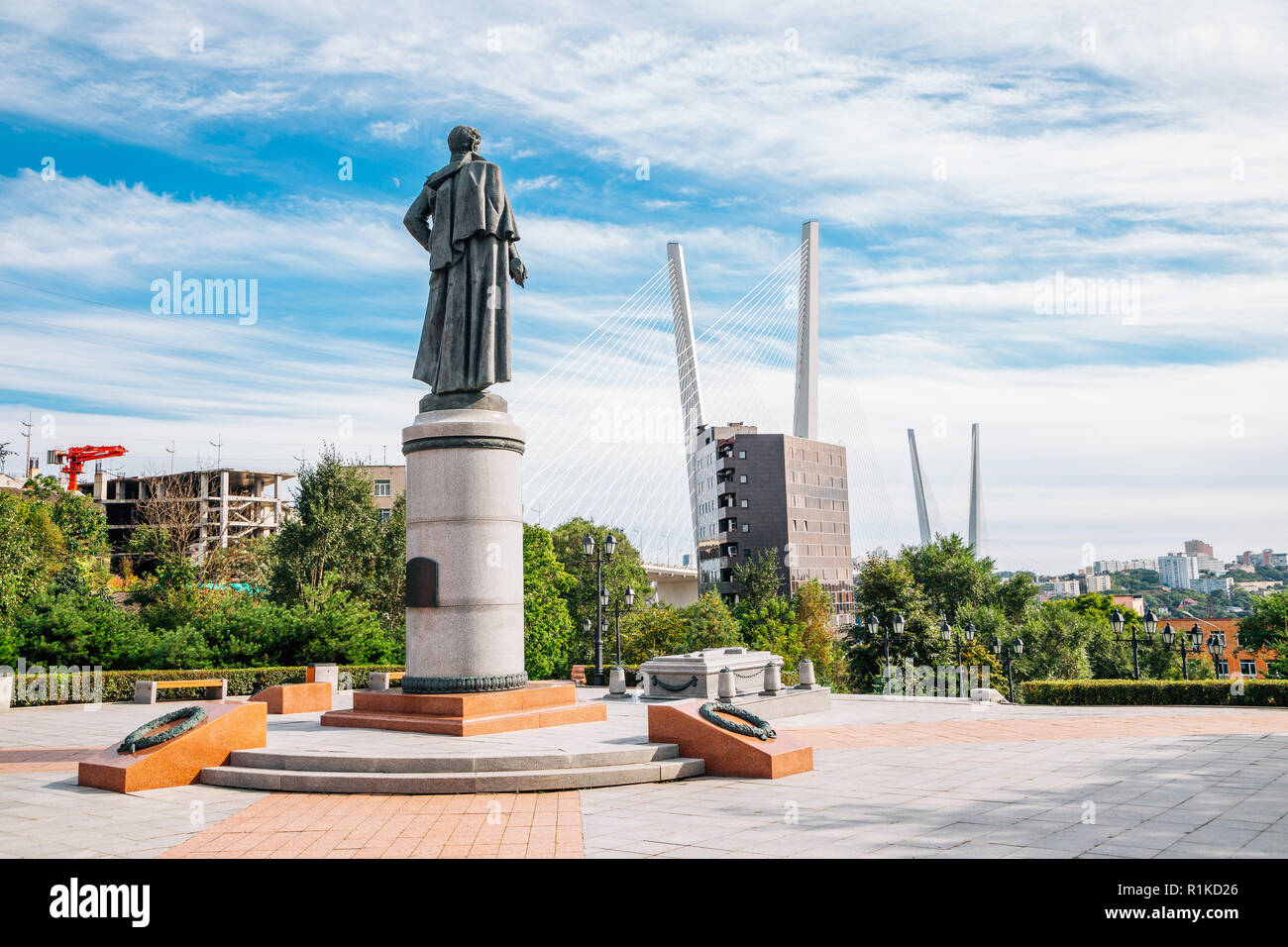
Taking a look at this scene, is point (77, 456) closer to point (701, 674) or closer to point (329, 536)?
point (329, 536)

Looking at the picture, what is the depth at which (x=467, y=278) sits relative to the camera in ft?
42.8

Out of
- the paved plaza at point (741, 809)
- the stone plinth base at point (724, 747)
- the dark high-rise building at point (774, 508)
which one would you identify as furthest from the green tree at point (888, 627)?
the dark high-rise building at point (774, 508)

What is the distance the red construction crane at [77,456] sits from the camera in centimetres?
9558

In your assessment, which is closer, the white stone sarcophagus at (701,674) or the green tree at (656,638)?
the white stone sarcophagus at (701,674)

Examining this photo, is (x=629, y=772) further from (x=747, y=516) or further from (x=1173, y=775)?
(x=747, y=516)

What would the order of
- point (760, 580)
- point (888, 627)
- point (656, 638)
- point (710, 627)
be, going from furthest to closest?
point (760, 580)
point (710, 627)
point (656, 638)
point (888, 627)

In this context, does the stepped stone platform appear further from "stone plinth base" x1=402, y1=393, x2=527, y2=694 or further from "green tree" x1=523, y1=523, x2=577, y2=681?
"green tree" x1=523, y1=523, x2=577, y2=681

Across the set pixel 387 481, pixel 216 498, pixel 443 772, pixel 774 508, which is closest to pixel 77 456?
pixel 216 498

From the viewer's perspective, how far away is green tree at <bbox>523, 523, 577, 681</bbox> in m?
45.6

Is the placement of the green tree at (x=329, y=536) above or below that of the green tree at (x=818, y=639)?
above

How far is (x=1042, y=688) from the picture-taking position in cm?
2528

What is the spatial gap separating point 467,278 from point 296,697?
328 inches

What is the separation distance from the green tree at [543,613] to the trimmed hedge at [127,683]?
21.2 metres

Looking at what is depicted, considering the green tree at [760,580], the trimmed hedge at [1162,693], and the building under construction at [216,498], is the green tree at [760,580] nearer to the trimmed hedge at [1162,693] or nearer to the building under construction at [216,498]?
the trimmed hedge at [1162,693]
